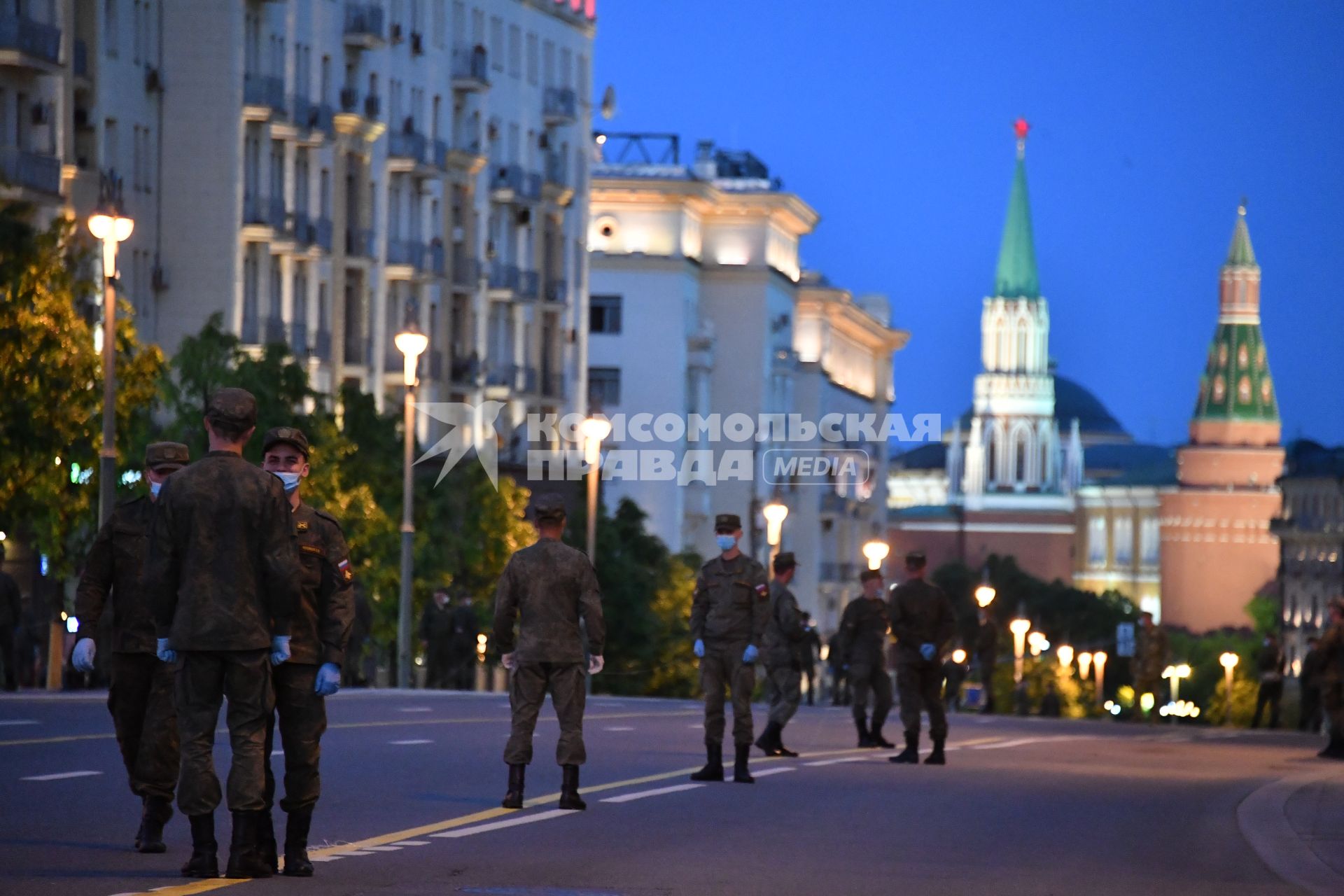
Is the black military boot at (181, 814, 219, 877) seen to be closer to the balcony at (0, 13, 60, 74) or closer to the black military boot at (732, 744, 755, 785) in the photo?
the black military boot at (732, 744, 755, 785)

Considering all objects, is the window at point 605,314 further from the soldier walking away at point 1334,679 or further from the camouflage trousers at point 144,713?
the camouflage trousers at point 144,713

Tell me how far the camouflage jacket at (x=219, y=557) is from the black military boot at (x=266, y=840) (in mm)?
819

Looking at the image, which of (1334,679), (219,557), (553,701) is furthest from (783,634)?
(219,557)

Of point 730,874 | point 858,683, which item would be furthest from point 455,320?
point 730,874

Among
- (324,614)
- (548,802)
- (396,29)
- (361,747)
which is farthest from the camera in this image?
(396,29)

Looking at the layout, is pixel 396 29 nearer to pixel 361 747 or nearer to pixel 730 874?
pixel 361 747

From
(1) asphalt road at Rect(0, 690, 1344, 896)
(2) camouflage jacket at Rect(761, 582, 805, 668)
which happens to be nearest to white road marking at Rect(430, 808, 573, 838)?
(1) asphalt road at Rect(0, 690, 1344, 896)

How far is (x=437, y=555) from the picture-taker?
6038 centimetres

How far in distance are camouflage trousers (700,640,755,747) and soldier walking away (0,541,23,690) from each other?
540 inches

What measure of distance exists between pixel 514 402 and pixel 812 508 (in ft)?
137

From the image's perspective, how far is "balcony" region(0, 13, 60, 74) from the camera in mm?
53125

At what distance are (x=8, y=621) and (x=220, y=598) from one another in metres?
22.4

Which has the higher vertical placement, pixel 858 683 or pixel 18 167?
pixel 18 167

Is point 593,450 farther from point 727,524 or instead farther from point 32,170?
point 727,524
